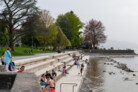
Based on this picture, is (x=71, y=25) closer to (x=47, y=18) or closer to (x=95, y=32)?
(x=95, y=32)

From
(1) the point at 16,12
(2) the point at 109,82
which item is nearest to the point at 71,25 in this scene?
(1) the point at 16,12

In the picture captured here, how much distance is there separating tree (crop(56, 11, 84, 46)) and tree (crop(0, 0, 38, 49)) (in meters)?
47.3

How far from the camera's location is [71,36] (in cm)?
8988

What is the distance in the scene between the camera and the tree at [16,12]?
126ft

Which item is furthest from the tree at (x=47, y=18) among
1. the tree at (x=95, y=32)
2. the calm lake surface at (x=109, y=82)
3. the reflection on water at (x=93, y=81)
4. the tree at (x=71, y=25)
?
the calm lake surface at (x=109, y=82)

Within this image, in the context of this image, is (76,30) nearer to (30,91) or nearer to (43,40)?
(43,40)

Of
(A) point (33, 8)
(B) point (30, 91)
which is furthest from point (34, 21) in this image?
(B) point (30, 91)

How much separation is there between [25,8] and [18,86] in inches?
1366

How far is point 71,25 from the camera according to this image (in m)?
90.9

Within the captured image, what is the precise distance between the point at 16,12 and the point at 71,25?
5196cm

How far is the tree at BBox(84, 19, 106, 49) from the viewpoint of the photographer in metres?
98.5

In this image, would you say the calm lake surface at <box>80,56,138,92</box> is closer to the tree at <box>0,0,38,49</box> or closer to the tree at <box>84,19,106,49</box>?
the tree at <box>0,0,38,49</box>

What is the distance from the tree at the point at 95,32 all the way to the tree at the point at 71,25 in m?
5.81

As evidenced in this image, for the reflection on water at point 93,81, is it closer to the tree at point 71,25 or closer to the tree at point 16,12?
the tree at point 16,12
